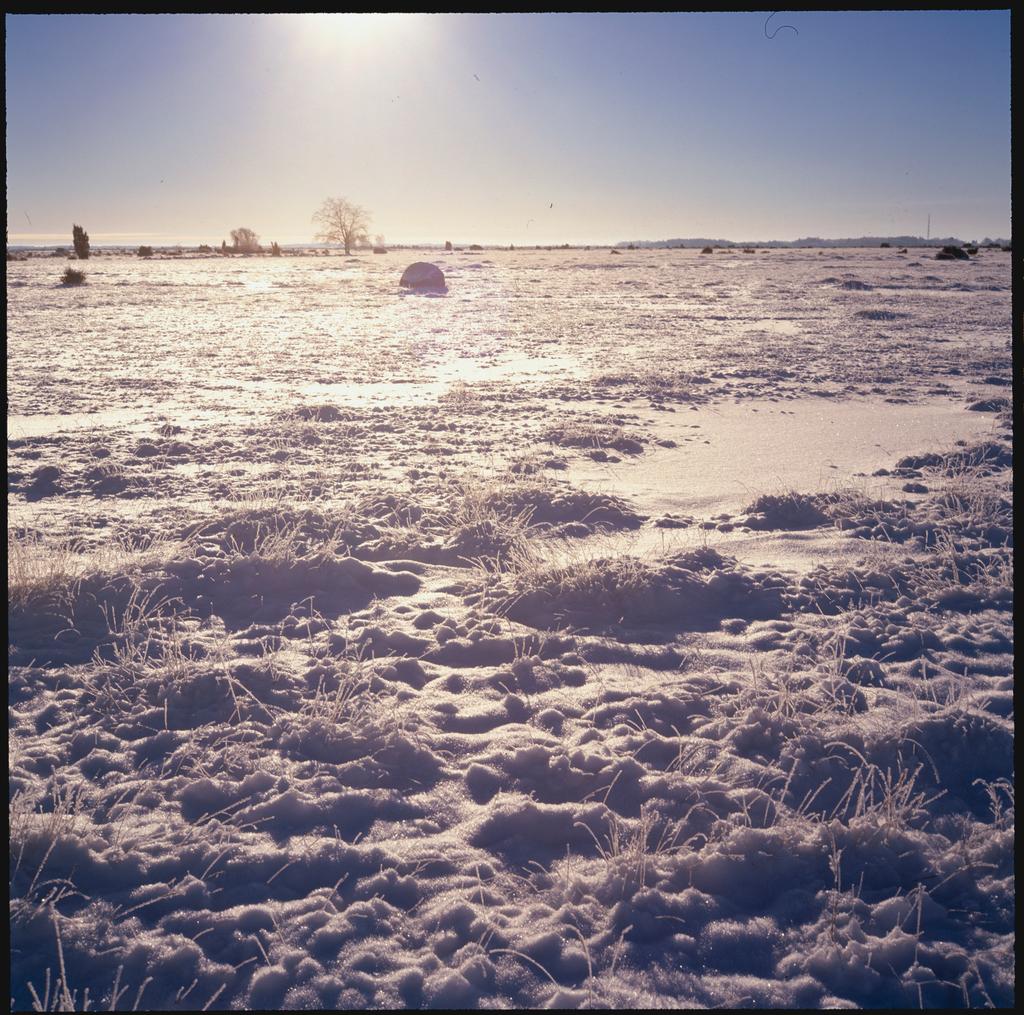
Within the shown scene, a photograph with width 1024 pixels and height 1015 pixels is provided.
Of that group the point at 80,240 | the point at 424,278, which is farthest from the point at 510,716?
the point at 80,240

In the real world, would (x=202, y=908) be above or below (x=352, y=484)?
below

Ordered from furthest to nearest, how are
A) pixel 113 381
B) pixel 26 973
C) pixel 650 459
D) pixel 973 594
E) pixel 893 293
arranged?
pixel 893 293 → pixel 113 381 → pixel 650 459 → pixel 973 594 → pixel 26 973

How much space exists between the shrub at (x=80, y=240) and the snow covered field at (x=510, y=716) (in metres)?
49.0

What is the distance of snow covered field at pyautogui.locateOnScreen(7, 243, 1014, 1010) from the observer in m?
2.06

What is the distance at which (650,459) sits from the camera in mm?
7188

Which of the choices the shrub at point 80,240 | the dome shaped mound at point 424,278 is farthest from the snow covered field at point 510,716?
the shrub at point 80,240

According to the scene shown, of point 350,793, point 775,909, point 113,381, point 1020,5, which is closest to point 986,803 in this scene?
point 775,909

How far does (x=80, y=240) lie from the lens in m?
48.2

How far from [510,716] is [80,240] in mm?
56745

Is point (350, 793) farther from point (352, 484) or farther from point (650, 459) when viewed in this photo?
point (650, 459)

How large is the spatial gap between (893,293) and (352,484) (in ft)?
77.8

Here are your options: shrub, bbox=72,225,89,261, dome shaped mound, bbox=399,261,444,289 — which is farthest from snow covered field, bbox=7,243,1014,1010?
shrub, bbox=72,225,89,261

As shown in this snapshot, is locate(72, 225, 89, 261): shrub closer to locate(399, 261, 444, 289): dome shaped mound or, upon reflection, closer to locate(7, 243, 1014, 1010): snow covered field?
locate(399, 261, 444, 289): dome shaped mound

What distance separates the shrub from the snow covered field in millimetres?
49014
